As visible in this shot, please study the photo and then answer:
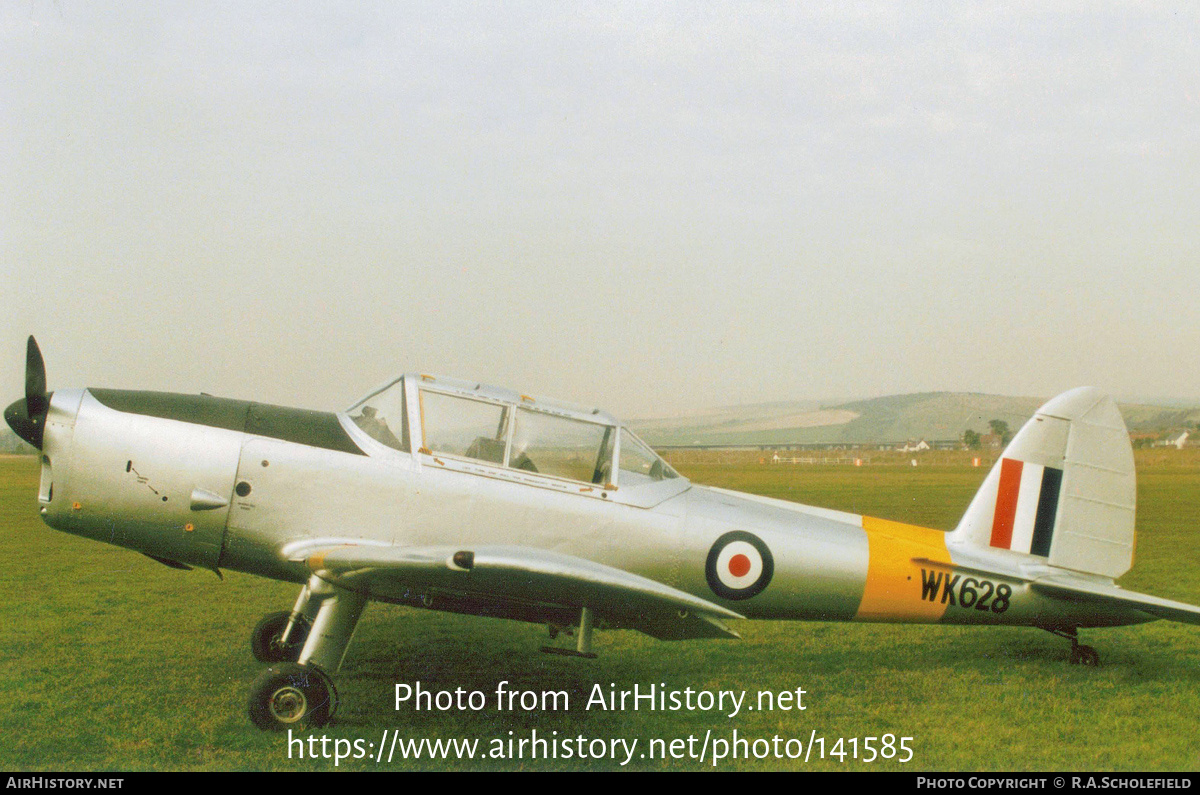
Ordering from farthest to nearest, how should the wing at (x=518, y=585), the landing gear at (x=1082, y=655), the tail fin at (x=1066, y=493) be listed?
the landing gear at (x=1082, y=655)
the tail fin at (x=1066, y=493)
the wing at (x=518, y=585)

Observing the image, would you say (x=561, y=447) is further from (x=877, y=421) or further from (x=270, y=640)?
(x=877, y=421)

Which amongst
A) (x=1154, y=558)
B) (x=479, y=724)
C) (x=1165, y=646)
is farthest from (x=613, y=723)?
(x=1154, y=558)

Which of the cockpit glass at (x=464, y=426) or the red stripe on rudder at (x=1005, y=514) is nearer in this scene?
the cockpit glass at (x=464, y=426)

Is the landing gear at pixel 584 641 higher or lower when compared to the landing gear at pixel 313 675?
higher

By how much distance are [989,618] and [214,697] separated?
4959 millimetres

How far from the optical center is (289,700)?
415 cm

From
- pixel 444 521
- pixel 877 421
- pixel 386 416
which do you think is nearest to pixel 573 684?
pixel 444 521

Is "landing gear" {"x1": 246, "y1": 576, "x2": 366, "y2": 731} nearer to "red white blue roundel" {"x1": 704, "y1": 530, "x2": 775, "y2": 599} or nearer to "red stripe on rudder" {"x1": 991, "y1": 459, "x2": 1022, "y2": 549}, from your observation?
"red white blue roundel" {"x1": 704, "y1": 530, "x2": 775, "y2": 599}

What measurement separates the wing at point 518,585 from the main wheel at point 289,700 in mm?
A: 530

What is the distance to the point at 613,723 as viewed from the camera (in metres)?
4.47

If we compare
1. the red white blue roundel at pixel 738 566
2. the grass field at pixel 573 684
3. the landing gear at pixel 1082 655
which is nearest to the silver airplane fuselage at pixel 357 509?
the red white blue roundel at pixel 738 566

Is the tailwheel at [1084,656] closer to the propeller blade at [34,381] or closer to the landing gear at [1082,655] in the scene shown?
the landing gear at [1082,655]

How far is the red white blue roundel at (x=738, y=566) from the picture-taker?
4.79m
